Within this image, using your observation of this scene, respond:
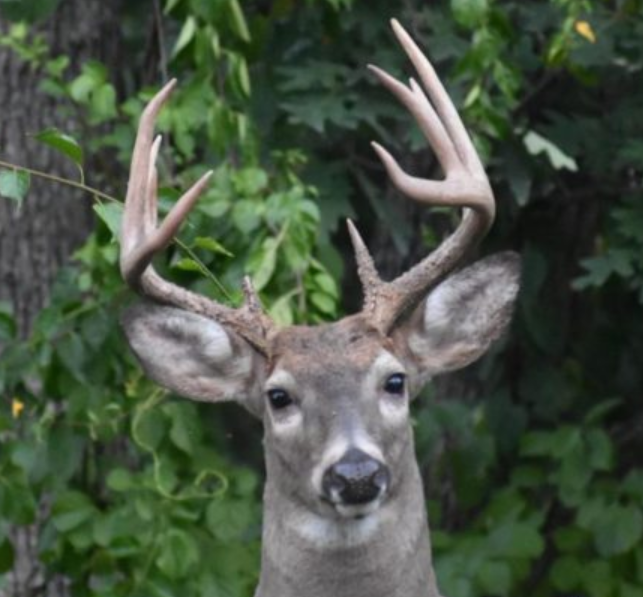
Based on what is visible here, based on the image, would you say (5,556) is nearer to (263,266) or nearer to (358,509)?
(263,266)

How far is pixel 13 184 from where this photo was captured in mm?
6492

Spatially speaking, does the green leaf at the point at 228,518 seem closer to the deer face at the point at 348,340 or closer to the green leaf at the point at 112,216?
the deer face at the point at 348,340

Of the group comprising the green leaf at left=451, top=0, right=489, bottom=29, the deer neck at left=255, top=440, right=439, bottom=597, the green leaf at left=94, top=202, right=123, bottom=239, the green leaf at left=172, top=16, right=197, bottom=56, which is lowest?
the deer neck at left=255, top=440, right=439, bottom=597

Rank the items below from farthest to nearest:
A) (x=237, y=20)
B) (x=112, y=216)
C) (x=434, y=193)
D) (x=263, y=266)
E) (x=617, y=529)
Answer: (x=617, y=529) < (x=237, y=20) < (x=263, y=266) < (x=112, y=216) < (x=434, y=193)

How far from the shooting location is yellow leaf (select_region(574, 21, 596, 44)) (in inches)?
339

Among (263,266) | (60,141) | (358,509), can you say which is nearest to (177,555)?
(263,266)

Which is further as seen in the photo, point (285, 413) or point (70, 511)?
point (70, 511)

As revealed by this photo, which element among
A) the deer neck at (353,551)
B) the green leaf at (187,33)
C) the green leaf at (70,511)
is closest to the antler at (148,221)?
the deer neck at (353,551)

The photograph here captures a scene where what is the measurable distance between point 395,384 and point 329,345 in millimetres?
173

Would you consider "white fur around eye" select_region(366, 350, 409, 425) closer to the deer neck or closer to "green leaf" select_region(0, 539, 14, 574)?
the deer neck

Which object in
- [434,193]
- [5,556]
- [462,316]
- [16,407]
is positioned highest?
[434,193]

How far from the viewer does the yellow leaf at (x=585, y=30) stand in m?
8.61

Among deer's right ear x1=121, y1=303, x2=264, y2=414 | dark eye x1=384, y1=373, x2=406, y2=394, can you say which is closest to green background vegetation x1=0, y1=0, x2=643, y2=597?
deer's right ear x1=121, y1=303, x2=264, y2=414

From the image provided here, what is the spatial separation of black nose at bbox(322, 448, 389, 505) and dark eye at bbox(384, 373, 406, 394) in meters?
0.30
